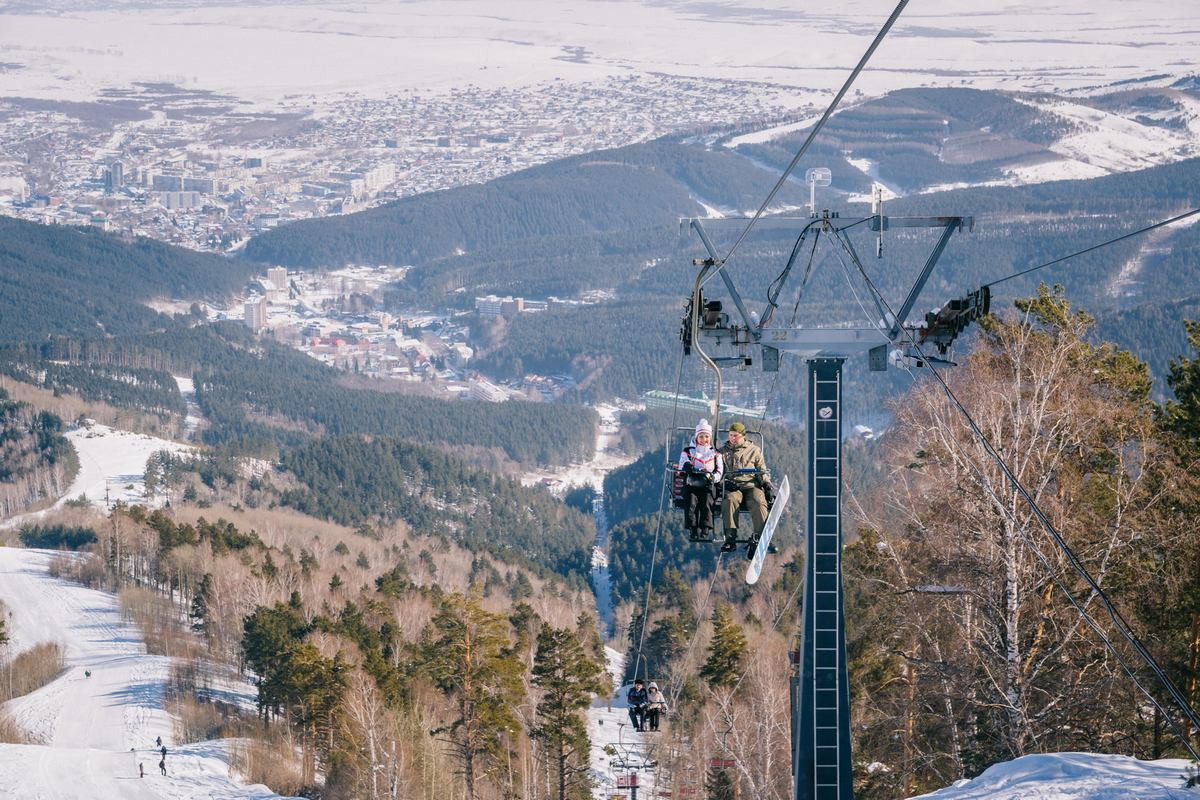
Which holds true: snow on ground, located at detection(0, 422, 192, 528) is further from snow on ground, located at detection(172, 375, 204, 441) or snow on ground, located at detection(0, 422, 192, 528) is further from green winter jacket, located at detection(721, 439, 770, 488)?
green winter jacket, located at detection(721, 439, 770, 488)

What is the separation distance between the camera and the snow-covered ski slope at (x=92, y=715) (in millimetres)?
42812

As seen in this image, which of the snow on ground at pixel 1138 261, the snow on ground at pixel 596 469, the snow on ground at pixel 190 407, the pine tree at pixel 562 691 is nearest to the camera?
the pine tree at pixel 562 691

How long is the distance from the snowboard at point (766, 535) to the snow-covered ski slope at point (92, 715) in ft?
91.5

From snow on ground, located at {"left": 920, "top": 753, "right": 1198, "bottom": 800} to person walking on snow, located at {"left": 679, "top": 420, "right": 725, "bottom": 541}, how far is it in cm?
431

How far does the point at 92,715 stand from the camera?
2088 inches

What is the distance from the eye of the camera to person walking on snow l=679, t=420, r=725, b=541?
672 inches

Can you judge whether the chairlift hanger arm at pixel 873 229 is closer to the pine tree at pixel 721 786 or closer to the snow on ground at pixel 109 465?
the pine tree at pixel 721 786

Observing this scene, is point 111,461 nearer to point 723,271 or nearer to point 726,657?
point 726,657

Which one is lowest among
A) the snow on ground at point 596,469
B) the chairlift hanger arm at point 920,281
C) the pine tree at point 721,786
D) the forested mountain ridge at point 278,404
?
the snow on ground at point 596,469

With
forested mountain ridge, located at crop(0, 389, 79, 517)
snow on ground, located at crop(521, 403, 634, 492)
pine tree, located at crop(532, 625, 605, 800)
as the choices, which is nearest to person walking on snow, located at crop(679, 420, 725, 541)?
pine tree, located at crop(532, 625, 605, 800)

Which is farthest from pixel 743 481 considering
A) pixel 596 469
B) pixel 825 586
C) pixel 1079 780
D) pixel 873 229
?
pixel 596 469

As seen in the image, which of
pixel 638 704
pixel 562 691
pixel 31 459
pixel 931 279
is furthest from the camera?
pixel 931 279

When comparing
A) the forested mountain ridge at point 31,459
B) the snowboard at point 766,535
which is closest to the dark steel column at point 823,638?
the snowboard at point 766,535

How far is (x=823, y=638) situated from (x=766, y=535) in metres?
1.14
